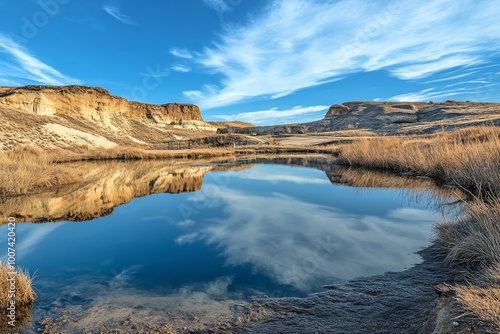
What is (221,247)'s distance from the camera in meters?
5.24

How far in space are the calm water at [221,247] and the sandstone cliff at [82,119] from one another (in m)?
22.8

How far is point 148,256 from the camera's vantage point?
485cm

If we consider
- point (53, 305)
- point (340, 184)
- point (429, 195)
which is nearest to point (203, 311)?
point (53, 305)

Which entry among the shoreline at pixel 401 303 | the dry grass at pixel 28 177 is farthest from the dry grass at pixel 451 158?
the dry grass at pixel 28 177

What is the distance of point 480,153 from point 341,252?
6128 millimetres

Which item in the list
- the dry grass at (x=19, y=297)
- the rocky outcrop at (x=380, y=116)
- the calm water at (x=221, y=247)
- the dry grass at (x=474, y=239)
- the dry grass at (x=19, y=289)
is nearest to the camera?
the dry grass at (x=19, y=297)

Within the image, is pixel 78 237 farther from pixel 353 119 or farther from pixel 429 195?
pixel 353 119

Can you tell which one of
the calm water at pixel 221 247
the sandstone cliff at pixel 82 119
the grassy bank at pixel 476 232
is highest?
the sandstone cliff at pixel 82 119

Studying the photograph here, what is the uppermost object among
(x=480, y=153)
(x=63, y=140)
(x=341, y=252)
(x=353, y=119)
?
(x=353, y=119)

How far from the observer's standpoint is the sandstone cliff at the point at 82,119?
27.0m

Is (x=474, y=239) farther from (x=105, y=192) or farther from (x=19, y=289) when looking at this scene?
(x=105, y=192)

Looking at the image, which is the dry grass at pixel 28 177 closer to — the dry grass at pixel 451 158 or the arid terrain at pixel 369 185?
the arid terrain at pixel 369 185

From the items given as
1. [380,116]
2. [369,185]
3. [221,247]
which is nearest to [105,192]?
[221,247]

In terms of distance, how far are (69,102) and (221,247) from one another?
4464 centimetres
